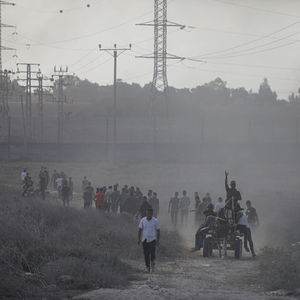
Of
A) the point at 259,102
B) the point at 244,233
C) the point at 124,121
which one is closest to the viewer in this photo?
the point at 244,233

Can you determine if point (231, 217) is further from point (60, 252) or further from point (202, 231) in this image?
point (60, 252)

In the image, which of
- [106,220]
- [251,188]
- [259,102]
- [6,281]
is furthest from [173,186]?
[259,102]

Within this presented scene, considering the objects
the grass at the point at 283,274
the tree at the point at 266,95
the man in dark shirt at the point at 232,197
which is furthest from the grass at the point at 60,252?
the tree at the point at 266,95

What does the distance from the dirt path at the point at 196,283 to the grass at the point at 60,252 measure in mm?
717

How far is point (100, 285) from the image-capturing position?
47.2 ft

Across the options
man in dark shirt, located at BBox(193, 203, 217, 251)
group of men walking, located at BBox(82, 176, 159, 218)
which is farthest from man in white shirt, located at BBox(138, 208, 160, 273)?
group of men walking, located at BBox(82, 176, 159, 218)

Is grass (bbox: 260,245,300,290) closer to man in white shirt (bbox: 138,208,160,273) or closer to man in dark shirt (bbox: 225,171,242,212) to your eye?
man in white shirt (bbox: 138,208,160,273)

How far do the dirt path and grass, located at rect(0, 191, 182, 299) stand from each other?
72 centimetres

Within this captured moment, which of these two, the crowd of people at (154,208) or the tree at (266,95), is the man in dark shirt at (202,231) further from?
the tree at (266,95)

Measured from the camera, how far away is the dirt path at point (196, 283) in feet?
42.7

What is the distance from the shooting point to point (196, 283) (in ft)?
51.6

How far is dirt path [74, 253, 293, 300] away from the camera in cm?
1302

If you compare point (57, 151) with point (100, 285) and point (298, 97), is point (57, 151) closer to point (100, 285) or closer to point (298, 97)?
point (100, 285)

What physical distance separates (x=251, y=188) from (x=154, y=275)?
38.5 meters
